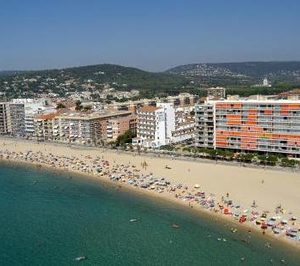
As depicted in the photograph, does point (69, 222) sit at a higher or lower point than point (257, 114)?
lower

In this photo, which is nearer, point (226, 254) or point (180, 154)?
point (226, 254)

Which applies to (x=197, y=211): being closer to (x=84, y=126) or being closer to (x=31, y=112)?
(x=84, y=126)

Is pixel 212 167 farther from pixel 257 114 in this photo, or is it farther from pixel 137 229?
pixel 137 229

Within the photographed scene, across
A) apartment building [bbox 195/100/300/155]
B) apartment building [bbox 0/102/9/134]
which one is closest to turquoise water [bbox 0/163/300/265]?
apartment building [bbox 195/100/300/155]

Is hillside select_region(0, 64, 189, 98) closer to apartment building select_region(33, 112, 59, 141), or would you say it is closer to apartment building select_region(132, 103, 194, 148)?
apartment building select_region(33, 112, 59, 141)

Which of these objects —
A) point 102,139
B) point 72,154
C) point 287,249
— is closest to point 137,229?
point 287,249

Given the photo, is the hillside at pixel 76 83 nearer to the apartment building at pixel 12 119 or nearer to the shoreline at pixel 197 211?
the apartment building at pixel 12 119

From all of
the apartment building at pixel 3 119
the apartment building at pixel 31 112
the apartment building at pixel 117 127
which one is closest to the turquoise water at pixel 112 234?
the apartment building at pixel 117 127
